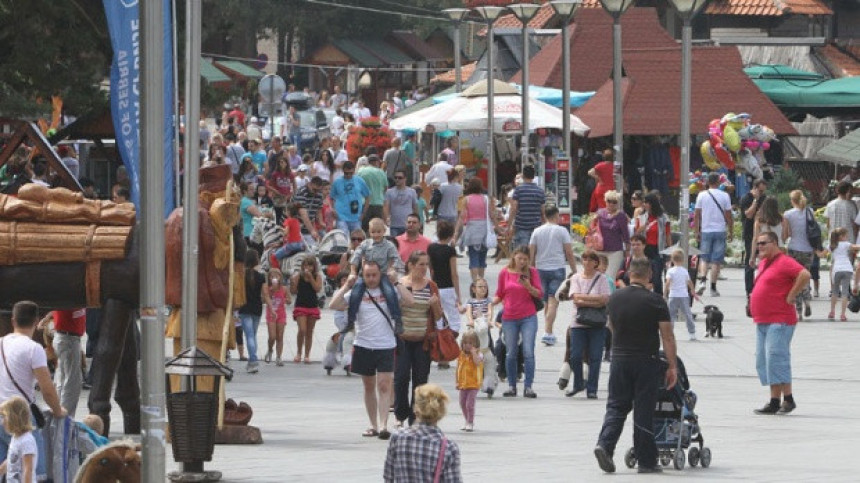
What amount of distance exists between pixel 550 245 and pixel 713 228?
19.9 ft

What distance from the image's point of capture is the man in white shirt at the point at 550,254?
83.5 ft

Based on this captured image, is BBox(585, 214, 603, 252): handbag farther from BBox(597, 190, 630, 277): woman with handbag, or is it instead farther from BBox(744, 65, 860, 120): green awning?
BBox(744, 65, 860, 120): green awning

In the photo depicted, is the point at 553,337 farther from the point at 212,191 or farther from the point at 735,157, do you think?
the point at 735,157

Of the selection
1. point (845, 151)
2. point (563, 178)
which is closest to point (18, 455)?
point (563, 178)

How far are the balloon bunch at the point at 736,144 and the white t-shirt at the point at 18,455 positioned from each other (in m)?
29.4

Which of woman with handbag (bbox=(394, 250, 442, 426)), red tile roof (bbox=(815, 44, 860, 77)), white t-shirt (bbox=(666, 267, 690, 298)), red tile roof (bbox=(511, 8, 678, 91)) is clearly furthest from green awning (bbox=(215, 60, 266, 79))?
woman with handbag (bbox=(394, 250, 442, 426))

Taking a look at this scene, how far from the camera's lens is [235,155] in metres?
42.7

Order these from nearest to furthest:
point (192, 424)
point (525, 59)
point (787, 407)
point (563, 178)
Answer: point (192, 424) → point (787, 407) → point (563, 178) → point (525, 59)

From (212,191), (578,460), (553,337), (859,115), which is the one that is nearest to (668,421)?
(578,460)

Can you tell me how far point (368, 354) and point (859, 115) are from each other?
103 ft

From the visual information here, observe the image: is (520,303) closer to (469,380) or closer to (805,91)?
(469,380)

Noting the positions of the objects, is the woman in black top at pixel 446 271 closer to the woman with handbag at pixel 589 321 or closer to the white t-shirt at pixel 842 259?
the woman with handbag at pixel 589 321

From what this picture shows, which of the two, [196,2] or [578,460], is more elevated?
[196,2]

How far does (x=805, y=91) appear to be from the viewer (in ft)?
155
